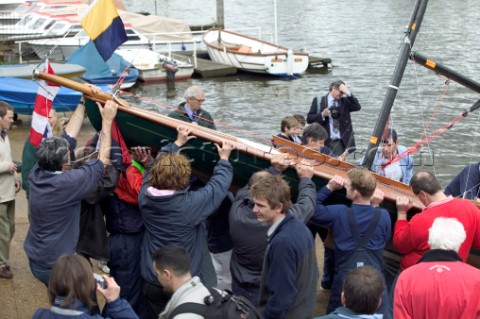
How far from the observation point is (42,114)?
6.44 meters

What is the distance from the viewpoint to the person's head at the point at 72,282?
399cm

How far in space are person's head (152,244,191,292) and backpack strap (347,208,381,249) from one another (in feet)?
5.86

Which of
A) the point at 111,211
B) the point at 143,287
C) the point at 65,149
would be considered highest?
the point at 65,149

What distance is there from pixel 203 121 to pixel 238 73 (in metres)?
21.0

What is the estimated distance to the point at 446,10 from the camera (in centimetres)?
5159

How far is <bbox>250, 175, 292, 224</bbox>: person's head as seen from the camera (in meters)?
4.79

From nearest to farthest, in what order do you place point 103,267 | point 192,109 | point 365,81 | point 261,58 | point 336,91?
point 103,267 < point 192,109 < point 336,91 < point 261,58 < point 365,81

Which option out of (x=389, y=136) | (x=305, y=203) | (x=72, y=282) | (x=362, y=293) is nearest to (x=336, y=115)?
(x=389, y=136)

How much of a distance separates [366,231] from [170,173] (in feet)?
5.30

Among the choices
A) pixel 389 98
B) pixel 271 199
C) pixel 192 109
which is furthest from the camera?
pixel 192 109

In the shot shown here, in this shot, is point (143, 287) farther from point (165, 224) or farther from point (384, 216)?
point (384, 216)

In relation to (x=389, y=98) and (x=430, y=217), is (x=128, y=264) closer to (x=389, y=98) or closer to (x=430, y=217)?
(x=430, y=217)

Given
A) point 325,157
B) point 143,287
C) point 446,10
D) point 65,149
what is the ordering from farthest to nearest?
point 446,10, point 325,157, point 143,287, point 65,149

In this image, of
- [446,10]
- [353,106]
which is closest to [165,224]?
[353,106]
